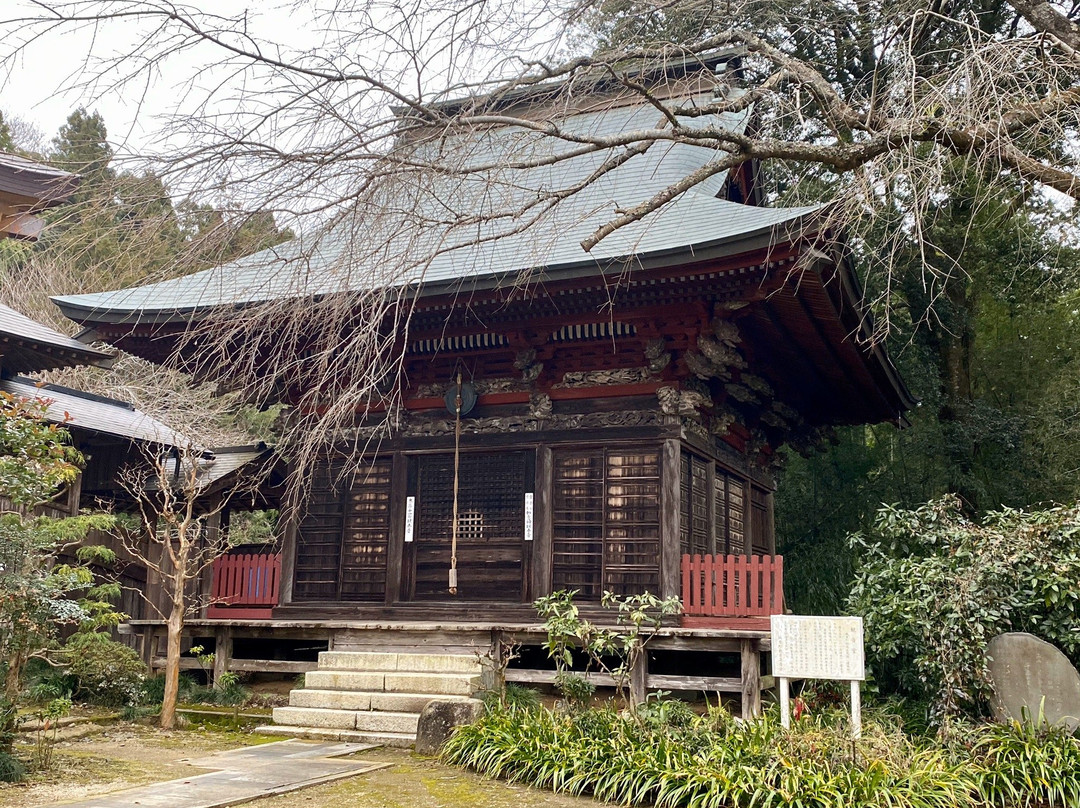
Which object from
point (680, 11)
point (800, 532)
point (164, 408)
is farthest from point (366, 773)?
point (800, 532)

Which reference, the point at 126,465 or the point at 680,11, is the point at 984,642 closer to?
the point at 680,11

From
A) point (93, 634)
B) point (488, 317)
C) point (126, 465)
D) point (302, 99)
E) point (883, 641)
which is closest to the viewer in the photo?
point (302, 99)

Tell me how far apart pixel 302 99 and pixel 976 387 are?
55.9ft

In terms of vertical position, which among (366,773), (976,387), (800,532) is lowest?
(366,773)

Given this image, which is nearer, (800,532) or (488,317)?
(488,317)

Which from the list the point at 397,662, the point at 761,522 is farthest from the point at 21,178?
the point at 761,522

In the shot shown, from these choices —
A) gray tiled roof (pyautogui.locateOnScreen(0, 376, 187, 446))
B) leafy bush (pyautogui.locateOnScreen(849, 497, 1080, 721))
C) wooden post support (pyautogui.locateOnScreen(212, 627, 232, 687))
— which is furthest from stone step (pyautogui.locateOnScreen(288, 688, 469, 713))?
gray tiled roof (pyautogui.locateOnScreen(0, 376, 187, 446))

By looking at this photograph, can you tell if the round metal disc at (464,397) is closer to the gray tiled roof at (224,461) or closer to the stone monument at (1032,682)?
the gray tiled roof at (224,461)

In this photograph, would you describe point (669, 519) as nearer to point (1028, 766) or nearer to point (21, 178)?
point (1028, 766)

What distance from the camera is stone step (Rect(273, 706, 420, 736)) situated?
8.78m

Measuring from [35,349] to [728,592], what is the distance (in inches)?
387

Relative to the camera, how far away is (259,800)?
6094 mm

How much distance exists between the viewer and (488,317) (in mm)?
10867

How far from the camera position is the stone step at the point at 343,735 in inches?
336
